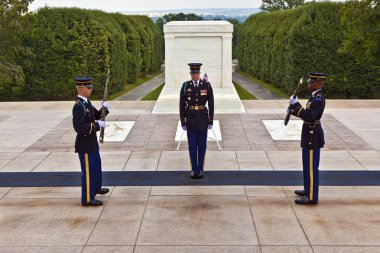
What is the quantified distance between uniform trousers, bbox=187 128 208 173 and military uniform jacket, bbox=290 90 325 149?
5.21 ft

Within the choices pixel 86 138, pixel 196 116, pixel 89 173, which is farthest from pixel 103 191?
pixel 196 116

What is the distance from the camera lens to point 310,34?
1866 cm

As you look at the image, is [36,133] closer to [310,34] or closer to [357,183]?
[357,183]

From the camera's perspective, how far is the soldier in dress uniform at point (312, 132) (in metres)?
5.66

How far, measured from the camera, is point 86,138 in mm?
5727

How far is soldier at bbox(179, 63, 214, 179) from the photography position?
6914 mm

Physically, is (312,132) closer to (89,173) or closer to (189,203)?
(189,203)

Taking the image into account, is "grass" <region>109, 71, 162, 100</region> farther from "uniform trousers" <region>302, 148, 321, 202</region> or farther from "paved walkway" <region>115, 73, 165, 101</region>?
"uniform trousers" <region>302, 148, 321, 202</region>

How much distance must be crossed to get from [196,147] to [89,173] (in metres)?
1.74

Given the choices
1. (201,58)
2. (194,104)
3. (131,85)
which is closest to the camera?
(194,104)

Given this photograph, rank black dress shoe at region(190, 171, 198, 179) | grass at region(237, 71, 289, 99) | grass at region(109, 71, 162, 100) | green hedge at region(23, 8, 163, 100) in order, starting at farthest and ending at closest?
grass at region(109, 71, 162, 100)
grass at region(237, 71, 289, 99)
green hedge at region(23, 8, 163, 100)
black dress shoe at region(190, 171, 198, 179)

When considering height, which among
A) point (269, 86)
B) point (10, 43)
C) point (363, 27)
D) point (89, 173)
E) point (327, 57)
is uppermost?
point (363, 27)

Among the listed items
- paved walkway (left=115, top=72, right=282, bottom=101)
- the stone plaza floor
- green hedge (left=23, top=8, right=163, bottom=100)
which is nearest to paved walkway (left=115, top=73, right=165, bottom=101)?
paved walkway (left=115, top=72, right=282, bottom=101)

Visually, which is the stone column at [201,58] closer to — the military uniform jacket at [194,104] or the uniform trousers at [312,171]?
the military uniform jacket at [194,104]
